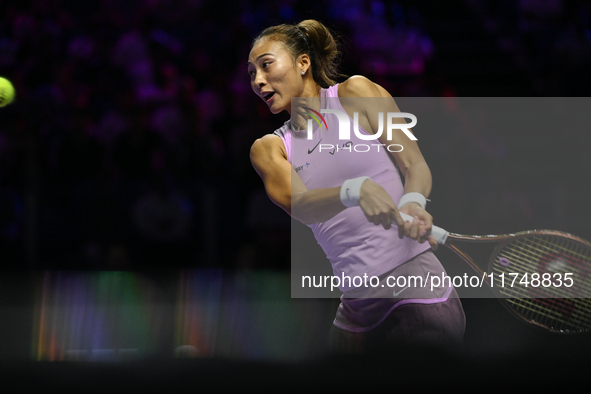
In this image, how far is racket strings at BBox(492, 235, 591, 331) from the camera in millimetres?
1440

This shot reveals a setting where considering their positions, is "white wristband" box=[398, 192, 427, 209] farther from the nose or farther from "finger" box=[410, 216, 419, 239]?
the nose

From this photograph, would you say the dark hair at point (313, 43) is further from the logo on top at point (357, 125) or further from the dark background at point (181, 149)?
the dark background at point (181, 149)

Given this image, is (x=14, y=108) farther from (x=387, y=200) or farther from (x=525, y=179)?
(x=525, y=179)

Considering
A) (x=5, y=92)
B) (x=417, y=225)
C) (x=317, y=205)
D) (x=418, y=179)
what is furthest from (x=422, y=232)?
(x=5, y=92)

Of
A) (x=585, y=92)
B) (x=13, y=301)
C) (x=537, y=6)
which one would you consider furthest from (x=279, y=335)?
(x=537, y=6)

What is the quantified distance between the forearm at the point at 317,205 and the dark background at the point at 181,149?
3.72 ft

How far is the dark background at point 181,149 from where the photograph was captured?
2.99 meters

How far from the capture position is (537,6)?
388cm

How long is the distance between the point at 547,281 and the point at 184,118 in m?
2.31

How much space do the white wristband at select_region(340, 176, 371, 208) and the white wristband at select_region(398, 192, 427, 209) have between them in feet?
0.36

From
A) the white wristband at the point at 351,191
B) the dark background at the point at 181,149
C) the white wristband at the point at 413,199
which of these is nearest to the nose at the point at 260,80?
the white wristband at the point at 351,191

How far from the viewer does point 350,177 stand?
4.70 feet

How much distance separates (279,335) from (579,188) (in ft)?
6.27

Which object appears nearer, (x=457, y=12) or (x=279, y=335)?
(x=279, y=335)
